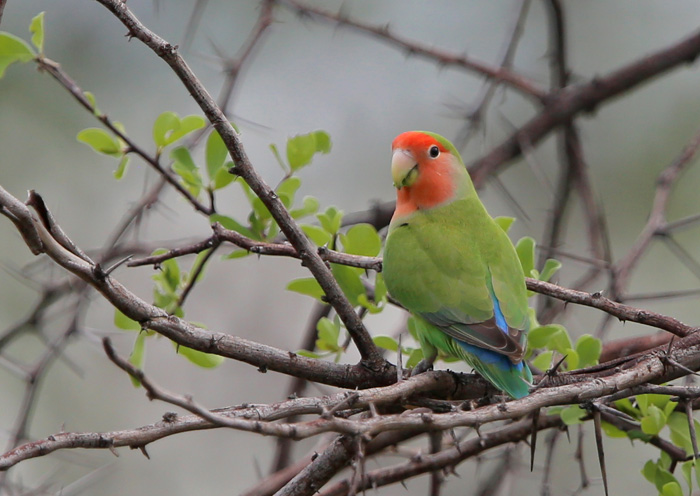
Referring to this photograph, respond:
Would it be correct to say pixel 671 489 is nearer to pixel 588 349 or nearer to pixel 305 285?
pixel 588 349

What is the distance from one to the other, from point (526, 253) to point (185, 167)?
4.03 feet

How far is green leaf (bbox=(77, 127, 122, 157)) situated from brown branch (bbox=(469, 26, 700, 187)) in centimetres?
202

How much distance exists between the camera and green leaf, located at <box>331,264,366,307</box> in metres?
2.49

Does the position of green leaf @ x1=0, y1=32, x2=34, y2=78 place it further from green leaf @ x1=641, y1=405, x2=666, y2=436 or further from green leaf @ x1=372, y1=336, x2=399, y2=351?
green leaf @ x1=641, y1=405, x2=666, y2=436

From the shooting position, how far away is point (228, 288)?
21.3 feet

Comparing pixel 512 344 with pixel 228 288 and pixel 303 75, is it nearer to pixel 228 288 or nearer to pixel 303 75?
pixel 228 288

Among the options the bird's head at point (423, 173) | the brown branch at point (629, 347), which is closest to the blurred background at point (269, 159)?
the bird's head at point (423, 173)

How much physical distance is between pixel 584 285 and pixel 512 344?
117 cm

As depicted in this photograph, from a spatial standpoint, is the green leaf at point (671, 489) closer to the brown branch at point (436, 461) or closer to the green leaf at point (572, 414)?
the green leaf at point (572, 414)

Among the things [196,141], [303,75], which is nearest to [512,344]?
[196,141]

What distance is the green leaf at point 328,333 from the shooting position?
8.26ft

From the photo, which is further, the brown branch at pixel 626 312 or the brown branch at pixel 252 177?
the brown branch at pixel 626 312

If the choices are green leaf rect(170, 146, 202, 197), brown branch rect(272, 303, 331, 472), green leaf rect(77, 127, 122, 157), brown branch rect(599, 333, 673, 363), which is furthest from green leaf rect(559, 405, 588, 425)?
green leaf rect(77, 127, 122, 157)

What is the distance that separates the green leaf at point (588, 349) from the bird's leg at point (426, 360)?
53cm
